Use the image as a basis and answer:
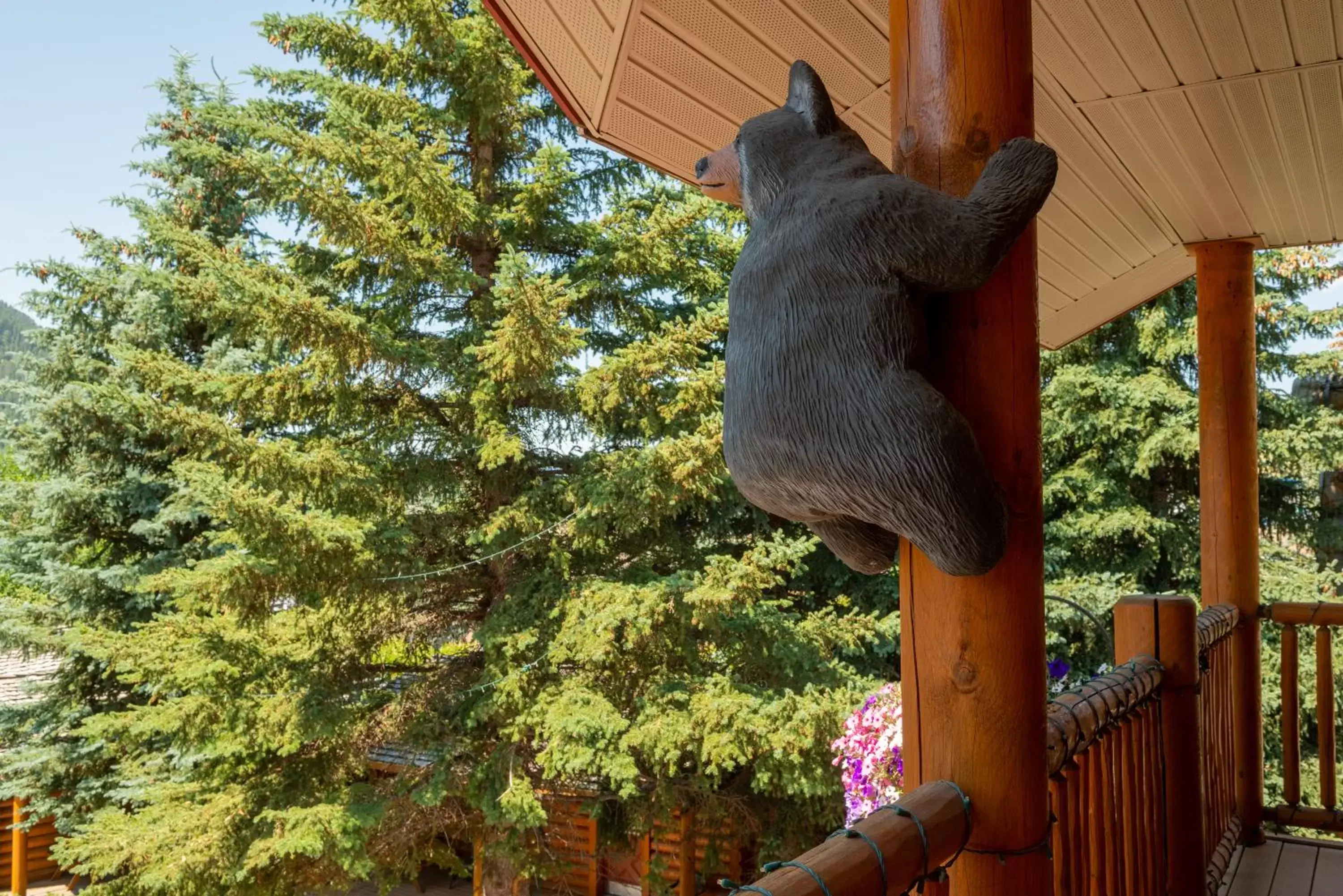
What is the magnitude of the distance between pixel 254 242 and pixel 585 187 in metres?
3.98

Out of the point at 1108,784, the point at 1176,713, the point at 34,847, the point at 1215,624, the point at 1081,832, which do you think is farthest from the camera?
the point at 34,847

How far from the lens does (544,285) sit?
6039 millimetres

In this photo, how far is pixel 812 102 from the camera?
38.5 inches

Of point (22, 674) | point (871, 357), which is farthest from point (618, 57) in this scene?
point (22, 674)

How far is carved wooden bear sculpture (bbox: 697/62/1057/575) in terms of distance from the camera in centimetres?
77

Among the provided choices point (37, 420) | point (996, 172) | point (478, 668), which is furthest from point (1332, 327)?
point (37, 420)

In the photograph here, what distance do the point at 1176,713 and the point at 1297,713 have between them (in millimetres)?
1214

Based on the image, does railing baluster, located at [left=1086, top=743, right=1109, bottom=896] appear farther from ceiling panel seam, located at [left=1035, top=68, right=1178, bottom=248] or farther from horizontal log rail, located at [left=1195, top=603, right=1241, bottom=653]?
ceiling panel seam, located at [left=1035, top=68, right=1178, bottom=248]

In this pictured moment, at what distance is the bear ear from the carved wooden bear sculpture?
3.1 inches

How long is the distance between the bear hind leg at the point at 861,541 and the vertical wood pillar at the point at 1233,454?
2.14 metres

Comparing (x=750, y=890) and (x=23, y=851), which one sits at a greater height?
(x=750, y=890)

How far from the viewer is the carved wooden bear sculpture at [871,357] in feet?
2.53

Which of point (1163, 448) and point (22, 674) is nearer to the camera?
point (1163, 448)

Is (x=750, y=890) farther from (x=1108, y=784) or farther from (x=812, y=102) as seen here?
(x=1108, y=784)
